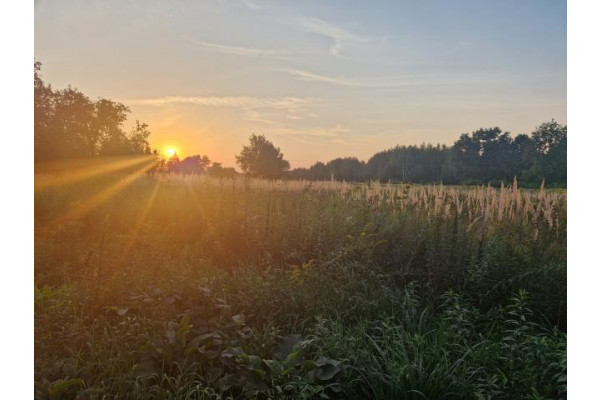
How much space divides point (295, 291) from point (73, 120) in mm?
2227

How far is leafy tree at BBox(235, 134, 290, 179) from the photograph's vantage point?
13.3 ft

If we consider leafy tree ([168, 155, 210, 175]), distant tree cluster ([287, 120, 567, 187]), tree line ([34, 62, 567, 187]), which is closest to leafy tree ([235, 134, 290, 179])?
tree line ([34, 62, 567, 187])

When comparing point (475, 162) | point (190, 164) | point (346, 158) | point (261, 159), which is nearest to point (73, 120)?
point (190, 164)

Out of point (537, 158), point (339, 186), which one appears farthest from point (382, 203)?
point (537, 158)

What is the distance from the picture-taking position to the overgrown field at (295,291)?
8.65 ft

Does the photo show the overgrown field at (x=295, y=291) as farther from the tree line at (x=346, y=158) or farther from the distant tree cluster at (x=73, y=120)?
the distant tree cluster at (x=73, y=120)

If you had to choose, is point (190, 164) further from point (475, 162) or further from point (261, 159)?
point (475, 162)

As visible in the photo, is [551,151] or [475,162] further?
[475,162]

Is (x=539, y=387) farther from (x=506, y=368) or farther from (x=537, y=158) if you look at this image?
(x=537, y=158)

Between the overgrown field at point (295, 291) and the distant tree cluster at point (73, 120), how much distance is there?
774 millimetres

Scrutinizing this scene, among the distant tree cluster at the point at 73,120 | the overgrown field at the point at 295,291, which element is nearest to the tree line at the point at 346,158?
the distant tree cluster at the point at 73,120

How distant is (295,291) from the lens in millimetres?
3633

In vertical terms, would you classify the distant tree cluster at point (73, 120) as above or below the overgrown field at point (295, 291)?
above
